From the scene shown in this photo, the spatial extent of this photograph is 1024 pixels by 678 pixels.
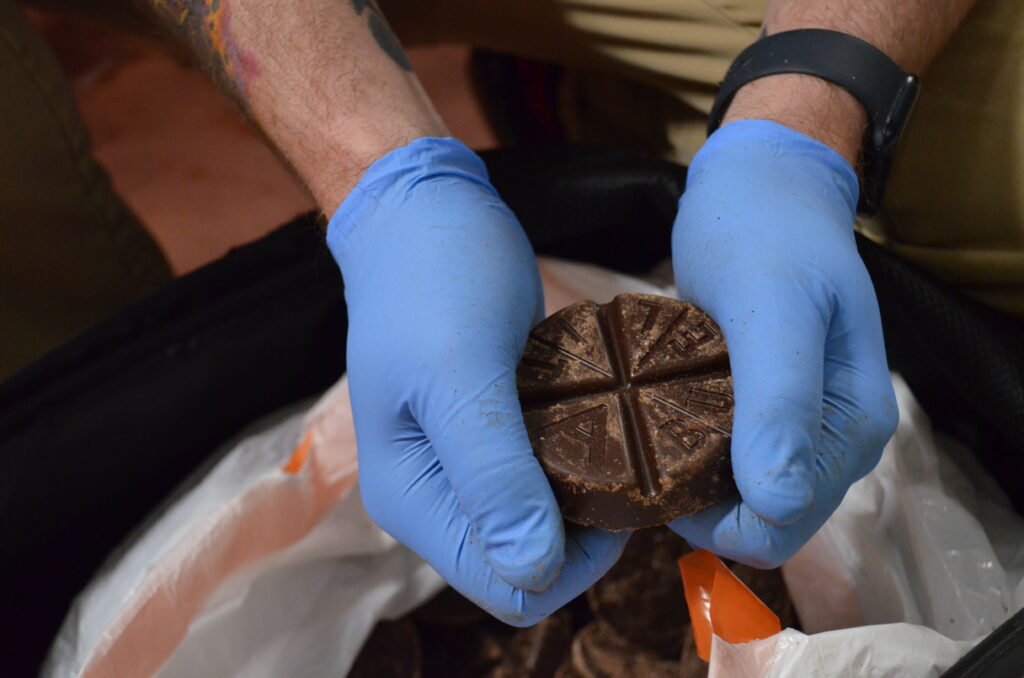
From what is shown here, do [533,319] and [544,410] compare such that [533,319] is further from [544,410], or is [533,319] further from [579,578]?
[579,578]

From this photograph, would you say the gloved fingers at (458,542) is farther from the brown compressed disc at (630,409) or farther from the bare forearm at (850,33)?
the bare forearm at (850,33)

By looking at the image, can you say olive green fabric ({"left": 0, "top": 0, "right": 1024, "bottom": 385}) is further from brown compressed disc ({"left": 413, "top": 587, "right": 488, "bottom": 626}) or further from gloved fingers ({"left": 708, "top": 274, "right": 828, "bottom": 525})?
brown compressed disc ({"left": 413, "top": 587, "right": 488, "bottom": 626})

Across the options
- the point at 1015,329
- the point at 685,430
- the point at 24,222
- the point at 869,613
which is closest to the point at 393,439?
the point at 685,430

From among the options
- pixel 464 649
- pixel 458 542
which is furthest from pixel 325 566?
pixel 458 542

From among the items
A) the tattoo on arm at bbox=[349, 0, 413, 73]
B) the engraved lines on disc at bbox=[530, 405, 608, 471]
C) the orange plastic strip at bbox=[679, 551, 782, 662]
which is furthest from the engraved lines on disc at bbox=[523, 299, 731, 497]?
the tattoo on arm at bbox=[349, 0, 413, 73]

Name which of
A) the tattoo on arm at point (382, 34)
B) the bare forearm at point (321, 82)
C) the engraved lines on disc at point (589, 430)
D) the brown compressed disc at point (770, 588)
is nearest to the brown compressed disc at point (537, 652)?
the brown compressed disc at point (770, 588)

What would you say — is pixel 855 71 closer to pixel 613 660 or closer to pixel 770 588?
pixel 770 588
